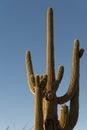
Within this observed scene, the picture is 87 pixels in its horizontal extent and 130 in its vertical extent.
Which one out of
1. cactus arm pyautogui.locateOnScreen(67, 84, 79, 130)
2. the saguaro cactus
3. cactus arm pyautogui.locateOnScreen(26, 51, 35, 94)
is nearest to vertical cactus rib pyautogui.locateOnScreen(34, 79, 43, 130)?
the saguaro cactus

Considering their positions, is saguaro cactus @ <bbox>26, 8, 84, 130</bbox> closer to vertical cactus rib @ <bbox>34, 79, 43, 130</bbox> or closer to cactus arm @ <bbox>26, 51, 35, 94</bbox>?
cactus arm @ <bbox>26, 51, 35, 94</bbox>

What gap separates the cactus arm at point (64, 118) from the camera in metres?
10.5

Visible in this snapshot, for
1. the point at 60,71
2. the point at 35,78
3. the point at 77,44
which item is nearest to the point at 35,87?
the point at 35,78

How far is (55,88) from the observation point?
10461 mm

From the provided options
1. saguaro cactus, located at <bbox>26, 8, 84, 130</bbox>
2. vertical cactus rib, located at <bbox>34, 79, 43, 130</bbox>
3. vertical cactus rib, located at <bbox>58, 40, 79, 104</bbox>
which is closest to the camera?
vertical cactus rib, located at <bbox>34, 79, 43, 130</bbox>

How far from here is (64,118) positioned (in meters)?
10.5

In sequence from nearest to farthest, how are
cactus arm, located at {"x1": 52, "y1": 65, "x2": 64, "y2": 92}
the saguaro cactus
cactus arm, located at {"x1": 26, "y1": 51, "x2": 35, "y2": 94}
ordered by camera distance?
cactus arm, located at {"x1": 26, "y1": 51, "x2": 35, "y2": 94}, the saguaro cactus, cactus arm, located at {"x1": 52, "y1": 65, "x2": 64, "y2": 92}

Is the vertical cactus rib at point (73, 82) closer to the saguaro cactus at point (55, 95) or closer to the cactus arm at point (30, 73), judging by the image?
the saguaro cactus at point (55, 95)

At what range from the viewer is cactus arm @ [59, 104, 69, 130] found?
34.3 feet

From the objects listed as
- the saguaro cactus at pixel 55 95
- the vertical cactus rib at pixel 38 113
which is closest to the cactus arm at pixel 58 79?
the saguaro cactus at pixel 55 95

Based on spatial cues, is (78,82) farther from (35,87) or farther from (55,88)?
(35,87)

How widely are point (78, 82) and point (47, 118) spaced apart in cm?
132

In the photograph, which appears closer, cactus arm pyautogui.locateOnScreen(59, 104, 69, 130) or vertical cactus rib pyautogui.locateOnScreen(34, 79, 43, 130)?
vertical cactus rib pyautogui.locateOnScreen(34, 79, 43, 130)

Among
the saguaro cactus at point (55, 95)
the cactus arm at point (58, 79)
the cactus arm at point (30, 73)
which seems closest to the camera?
the cactus arm at point (30, 73)
